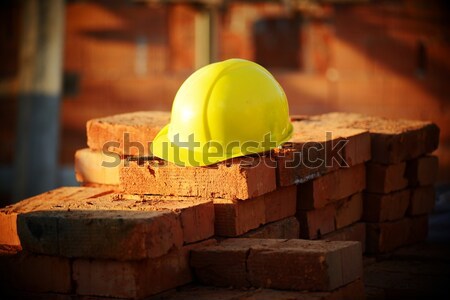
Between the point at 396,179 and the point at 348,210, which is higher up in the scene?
the point at 396,179

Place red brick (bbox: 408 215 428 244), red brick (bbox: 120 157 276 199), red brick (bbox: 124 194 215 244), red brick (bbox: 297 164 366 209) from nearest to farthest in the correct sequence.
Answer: red brick (bbox: 124 194 215 244)
red brick (bbox: 120 157 276 199)
red brick (bbox: 297 164 366 209)
red brick (bbox: 408 215 428 244)

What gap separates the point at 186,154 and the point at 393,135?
6.08 feet

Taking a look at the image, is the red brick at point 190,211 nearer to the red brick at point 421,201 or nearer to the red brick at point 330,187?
the red brick at point 330,187

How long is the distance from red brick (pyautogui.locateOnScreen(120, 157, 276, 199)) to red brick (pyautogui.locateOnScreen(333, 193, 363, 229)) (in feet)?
3.49

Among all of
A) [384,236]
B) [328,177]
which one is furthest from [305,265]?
[384,236]

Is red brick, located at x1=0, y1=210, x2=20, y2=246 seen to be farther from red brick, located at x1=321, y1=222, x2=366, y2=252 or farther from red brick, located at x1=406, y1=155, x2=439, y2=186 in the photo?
red brick, located at x1=406, y1=155, x2=439, y2=186

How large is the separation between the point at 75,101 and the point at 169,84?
1.52 m

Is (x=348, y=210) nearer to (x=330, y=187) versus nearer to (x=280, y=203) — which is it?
(x=330, y=187)

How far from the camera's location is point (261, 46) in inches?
556

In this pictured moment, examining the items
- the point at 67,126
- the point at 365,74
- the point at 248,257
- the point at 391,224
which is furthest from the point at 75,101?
the point at 248,257

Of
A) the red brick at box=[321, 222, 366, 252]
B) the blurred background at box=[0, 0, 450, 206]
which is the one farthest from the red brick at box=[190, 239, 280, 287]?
the blurred background at box=[0, 0, 450, 206]

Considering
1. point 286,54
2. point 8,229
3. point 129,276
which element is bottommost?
point 129,276

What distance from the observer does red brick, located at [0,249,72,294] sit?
17.1 ft

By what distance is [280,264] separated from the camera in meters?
5.08
